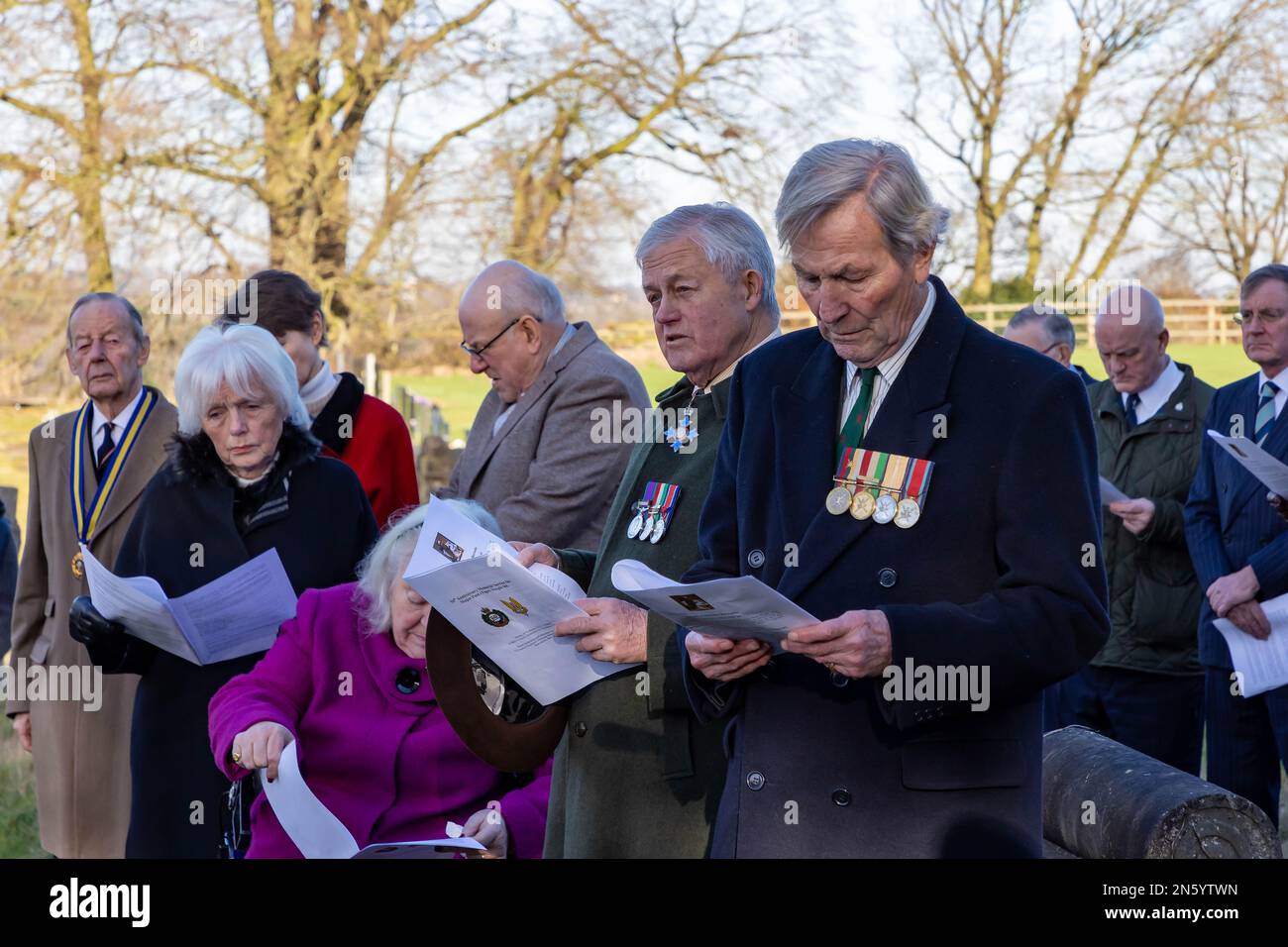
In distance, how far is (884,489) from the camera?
2.30 metres

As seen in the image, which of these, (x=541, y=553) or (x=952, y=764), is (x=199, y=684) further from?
(x=952, y=764)

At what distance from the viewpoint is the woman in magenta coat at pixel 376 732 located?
320 cm

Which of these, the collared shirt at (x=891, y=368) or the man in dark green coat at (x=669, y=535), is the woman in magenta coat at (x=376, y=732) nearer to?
the man in dark green coat at (x=669, y=535)

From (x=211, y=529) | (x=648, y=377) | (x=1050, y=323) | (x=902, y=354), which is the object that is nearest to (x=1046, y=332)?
(x=1050, y=323)

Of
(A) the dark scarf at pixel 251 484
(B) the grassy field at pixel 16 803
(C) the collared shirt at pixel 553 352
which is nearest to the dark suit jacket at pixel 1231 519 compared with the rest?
(C) the collared shirt at pixel 553 352

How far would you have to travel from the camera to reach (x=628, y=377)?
14.6 ft

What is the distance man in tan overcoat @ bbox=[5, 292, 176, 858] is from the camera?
5188 millimetres

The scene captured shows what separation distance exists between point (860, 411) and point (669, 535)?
2.41ft

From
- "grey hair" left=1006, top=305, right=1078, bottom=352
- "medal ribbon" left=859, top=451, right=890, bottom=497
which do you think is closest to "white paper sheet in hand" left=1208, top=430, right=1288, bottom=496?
"grey hair" left=1006, top=305, right=1078, bottom=352

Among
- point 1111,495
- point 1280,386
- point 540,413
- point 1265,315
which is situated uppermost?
point 1265,315

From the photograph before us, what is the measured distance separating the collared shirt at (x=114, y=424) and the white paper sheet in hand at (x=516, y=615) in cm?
285

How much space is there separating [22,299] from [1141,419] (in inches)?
427

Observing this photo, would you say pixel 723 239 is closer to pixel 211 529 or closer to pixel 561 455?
pixel 561 455

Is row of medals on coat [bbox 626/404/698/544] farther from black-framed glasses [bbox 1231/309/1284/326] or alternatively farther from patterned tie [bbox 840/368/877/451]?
black-framed glasses [bbox 1231/309/1284/326]
